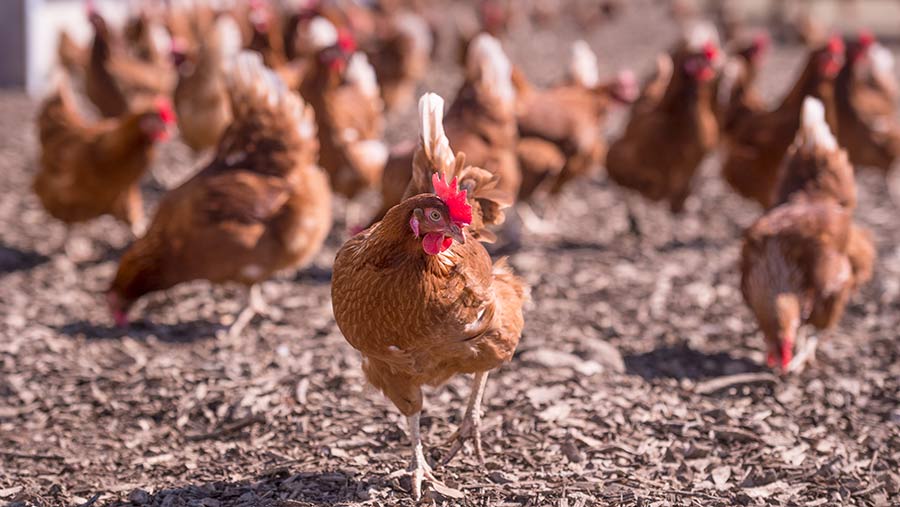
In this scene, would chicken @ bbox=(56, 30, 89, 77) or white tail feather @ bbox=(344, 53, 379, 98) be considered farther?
chicken @ bbox=(56, 30, 89, 77)

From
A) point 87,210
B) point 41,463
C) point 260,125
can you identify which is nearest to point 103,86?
point 87,210

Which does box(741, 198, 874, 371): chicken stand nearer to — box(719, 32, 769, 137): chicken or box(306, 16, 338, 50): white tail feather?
box(719, 32, 769, 137): chicken

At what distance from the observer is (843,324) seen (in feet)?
15.9

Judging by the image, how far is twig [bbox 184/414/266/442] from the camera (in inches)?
140

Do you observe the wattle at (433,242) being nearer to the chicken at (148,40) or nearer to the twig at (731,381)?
the twig at (731,381)

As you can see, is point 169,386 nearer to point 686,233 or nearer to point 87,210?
point 87,210

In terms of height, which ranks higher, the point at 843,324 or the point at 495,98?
the point at 495,98

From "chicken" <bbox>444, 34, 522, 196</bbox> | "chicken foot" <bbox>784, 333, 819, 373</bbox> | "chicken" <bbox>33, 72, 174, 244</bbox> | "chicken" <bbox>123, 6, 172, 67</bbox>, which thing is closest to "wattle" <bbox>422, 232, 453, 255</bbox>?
"chicken foot" <bbox>784, 333, 819, 373</bbox>

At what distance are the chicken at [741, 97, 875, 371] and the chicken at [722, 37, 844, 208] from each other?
1.25 metres

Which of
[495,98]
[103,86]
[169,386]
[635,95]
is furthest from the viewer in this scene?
[103,86]

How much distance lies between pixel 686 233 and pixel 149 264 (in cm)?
389

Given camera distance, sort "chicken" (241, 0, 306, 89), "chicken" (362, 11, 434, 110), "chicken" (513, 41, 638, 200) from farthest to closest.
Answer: "chicken" (362, 11, 434, 110) < "chicken" (241, 0, 306, 89) < "chicken" (513, 41, 638, 200)

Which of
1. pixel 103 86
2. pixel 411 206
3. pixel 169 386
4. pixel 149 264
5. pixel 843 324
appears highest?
pixel 103 86

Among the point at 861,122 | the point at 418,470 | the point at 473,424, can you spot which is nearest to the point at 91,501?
the point at 418,470
